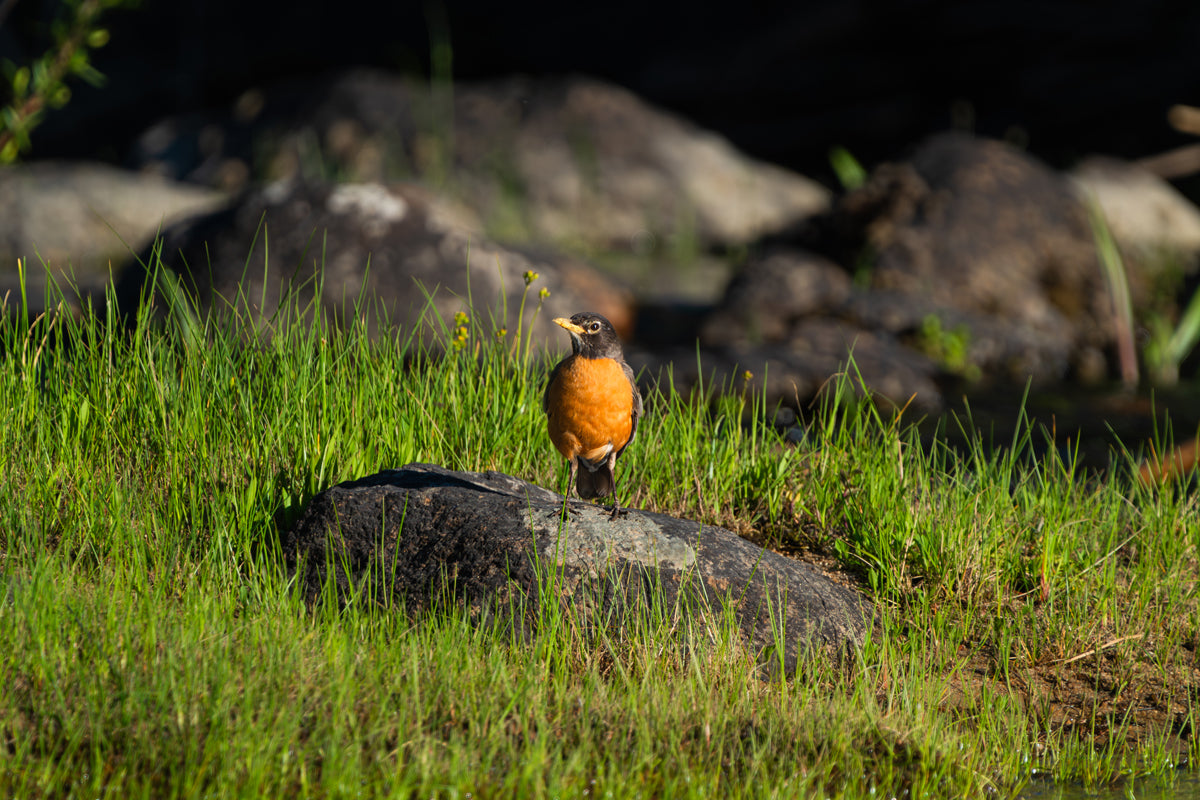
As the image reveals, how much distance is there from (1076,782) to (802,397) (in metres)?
4.54

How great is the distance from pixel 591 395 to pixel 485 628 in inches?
32.4

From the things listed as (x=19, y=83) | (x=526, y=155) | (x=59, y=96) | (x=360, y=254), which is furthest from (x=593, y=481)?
(x=526, y=155)

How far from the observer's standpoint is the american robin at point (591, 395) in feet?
11.6

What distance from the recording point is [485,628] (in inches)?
134

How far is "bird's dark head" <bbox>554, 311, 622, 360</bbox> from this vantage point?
357 cm

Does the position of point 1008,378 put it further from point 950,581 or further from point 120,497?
point 120,497

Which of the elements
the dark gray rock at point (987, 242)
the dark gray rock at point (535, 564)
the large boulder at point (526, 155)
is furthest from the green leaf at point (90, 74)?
the large boulder at point (526, 155)

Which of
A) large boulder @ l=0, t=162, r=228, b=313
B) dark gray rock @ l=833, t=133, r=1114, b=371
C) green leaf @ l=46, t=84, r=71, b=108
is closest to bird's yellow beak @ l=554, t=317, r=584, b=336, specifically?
green leaf @ l=46, t=84, r=71, b=108

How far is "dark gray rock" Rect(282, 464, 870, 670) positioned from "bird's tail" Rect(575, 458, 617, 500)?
0.58 ft

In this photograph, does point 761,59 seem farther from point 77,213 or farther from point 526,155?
point 77,213

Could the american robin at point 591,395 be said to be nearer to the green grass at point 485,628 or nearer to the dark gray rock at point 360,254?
the green grass at point 485,628

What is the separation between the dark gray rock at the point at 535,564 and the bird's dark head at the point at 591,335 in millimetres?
561

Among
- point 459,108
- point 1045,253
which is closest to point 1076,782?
point 1045,253

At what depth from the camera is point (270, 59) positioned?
18.1 m
